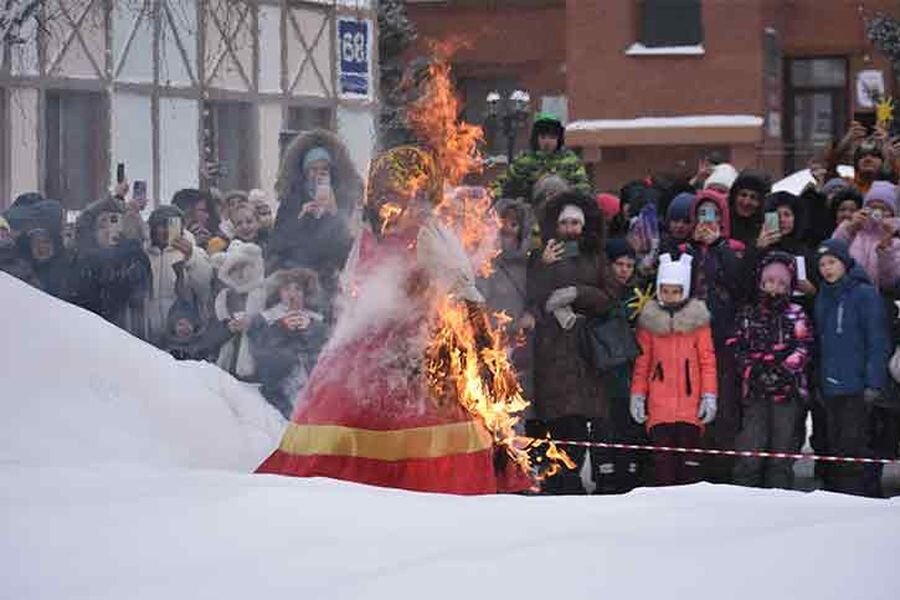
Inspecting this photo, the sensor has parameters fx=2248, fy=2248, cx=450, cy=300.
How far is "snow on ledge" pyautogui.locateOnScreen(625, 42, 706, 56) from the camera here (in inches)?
1249

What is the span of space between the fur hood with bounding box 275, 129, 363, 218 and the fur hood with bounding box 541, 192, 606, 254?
48.0 inches

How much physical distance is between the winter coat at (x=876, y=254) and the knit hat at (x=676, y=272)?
0.90 m

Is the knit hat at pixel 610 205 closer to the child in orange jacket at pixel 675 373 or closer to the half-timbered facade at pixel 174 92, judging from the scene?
the child in orange jacket at pixel 675 373

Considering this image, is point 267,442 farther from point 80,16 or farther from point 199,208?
point 80,16

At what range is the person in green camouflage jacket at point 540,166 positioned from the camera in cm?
1273

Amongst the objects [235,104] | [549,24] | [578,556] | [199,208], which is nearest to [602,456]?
[199,208]

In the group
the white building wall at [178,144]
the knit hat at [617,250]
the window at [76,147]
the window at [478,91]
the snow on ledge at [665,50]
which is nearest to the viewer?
the knit hat at [617,250]

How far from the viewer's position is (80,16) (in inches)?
793

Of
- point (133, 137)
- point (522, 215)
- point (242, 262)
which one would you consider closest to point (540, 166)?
point (522, 215)

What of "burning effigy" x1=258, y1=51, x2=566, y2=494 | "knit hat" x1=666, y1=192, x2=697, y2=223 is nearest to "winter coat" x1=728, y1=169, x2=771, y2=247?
"knit hat" x1=666, y1=192, x2=697, y2=223

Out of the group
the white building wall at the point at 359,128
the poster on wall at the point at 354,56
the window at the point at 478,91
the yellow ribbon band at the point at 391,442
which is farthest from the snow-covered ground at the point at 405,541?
the window at the point at 478,91

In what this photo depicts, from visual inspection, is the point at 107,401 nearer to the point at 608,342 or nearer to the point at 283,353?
the point at 283,353

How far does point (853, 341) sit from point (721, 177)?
4.45m

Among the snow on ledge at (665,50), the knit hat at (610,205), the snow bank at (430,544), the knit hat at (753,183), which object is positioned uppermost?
the snow on ledge at (665,50)
